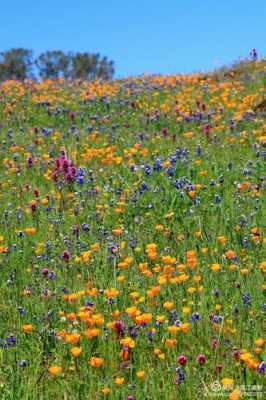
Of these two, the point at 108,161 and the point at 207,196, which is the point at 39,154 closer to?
the point at 108,161

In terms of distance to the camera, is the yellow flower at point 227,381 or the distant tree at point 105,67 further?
the distant tree at point 105,67

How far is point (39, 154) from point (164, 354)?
7372 mm

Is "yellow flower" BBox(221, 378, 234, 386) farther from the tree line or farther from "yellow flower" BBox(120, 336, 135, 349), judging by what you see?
the tree line

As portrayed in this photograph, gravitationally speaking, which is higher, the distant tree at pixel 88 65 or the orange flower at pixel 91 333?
the distant tree at pixel 88 65

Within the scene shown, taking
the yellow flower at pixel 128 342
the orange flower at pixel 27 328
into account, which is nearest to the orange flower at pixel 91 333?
the yellow flower at pixel 128 342

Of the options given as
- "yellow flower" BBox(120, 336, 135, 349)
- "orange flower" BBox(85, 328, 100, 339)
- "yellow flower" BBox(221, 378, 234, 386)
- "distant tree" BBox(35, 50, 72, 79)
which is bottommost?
"yellow flower" BBox(221, 378, 234, 386)

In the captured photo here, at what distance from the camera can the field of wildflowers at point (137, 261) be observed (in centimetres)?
409

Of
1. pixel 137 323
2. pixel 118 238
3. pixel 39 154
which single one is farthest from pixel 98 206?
pixel 39 154

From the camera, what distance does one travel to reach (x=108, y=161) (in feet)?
32.5

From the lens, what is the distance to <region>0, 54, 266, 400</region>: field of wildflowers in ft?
13.4

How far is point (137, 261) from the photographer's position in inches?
237

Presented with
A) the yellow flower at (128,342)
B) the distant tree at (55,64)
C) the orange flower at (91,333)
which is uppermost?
the distant tree at (55,64)

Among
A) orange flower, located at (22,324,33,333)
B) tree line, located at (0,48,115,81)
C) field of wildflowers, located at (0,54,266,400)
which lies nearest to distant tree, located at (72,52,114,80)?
tree line, located at (0,48,115,81)

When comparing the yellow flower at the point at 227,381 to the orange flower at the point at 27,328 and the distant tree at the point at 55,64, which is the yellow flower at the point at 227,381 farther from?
the distant tree at the point at 55,64
